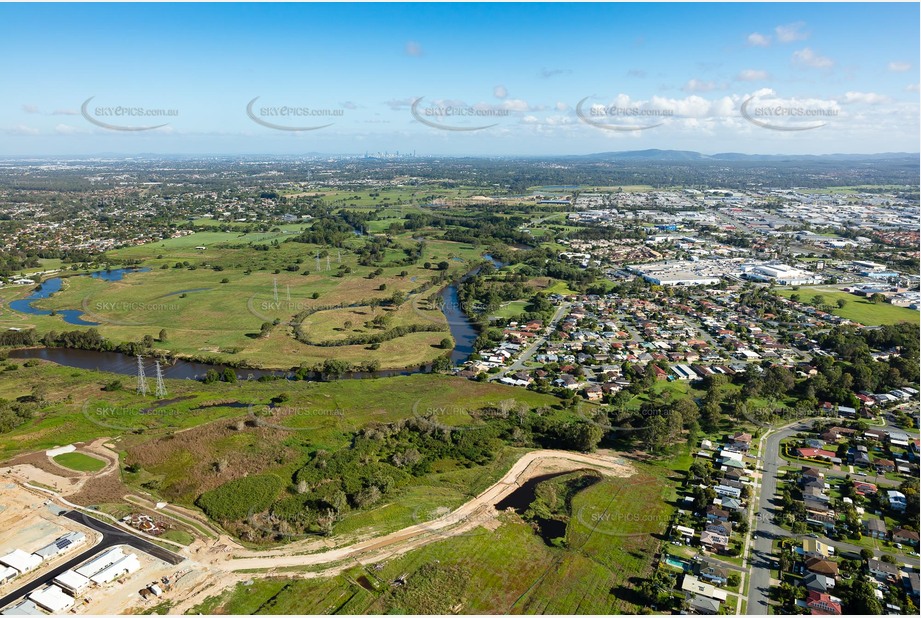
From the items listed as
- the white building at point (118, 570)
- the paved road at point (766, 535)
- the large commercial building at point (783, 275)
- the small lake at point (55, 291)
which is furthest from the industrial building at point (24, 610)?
the large commercial building at point (783, 275)

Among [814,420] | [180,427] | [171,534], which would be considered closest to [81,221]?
[180,427]

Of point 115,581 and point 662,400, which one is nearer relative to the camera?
point 115,581

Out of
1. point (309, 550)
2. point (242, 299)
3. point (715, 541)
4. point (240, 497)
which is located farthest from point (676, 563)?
point (242, 299)

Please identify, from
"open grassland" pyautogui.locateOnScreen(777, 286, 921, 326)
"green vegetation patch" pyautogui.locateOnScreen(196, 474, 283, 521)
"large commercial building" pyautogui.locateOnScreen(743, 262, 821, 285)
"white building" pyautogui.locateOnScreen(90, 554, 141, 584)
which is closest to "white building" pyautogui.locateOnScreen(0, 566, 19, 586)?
"white building" pyautogui.locateOnScreen(90, 554, 141, 584)

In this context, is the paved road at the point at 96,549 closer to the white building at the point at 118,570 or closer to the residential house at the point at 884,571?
the white building at the point at 118,570

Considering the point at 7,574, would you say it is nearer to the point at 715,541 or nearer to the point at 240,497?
the point at 240,497

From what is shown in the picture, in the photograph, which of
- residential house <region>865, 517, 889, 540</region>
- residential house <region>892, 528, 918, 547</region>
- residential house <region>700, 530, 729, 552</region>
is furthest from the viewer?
residential house <region>865, 517, 889, 540</region>

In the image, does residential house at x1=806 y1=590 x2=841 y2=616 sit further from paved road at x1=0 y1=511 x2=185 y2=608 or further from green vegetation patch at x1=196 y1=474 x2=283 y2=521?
paved road at x1=0 y1=511 x2=185 y2=608

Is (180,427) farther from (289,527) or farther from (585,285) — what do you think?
(585,285)
